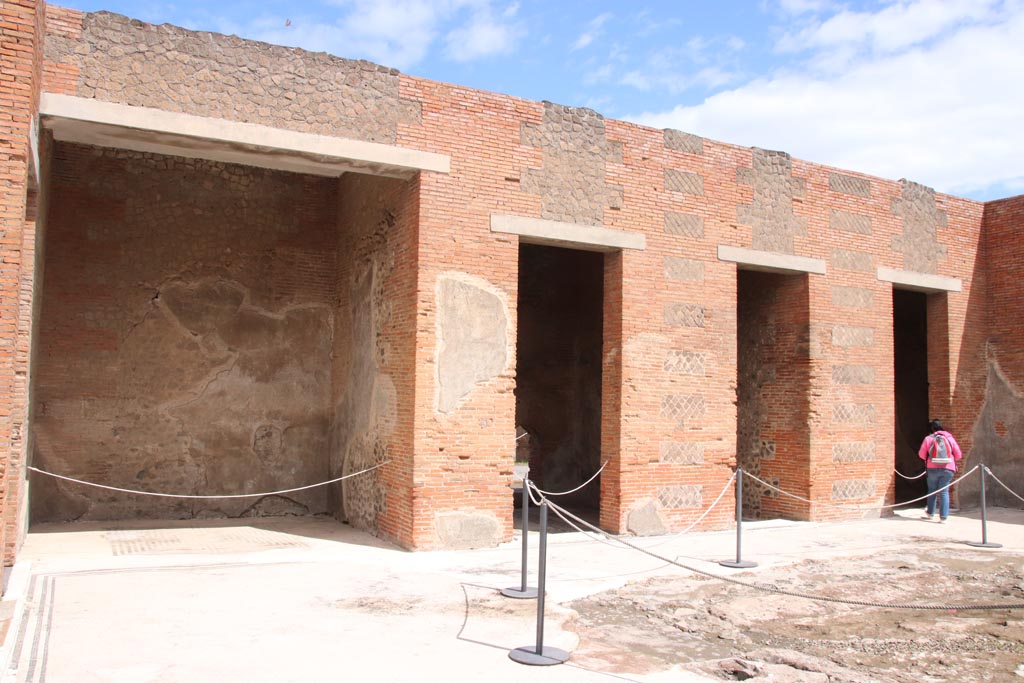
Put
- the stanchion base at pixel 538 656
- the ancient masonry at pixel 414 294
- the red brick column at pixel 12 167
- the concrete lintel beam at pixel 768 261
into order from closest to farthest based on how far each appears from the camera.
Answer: the stanchion base at pixel 538 656, the red brick column at pixel 12 167, the ancient masonry at pixel 414 294, the concrete lintel beam at pixel 768 261

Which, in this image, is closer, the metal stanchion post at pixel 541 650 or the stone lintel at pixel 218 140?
the metal stanchion post at pixel 541 650

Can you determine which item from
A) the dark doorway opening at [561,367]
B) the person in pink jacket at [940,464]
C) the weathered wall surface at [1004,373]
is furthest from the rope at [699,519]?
the weathered wall surface at [1004,373]

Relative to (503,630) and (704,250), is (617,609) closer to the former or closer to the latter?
(503,630)

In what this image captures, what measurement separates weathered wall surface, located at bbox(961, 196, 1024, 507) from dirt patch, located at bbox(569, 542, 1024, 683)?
17.3 feet

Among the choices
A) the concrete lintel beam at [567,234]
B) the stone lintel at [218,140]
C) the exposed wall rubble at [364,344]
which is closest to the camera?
the stone lintel at [218,140]

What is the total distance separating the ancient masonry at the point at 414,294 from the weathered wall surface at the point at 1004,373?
0.15 ft

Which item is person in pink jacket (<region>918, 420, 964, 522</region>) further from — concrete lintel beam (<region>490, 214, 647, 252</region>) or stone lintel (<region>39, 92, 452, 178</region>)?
stone lintel (<region>39, 92, 452, 178</region>)

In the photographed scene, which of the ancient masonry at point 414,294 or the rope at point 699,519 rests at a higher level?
the ancient masonry at point 414,294

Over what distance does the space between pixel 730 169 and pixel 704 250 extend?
115 cm

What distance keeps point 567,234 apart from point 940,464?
609 cm

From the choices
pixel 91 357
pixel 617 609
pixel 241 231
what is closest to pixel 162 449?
pixel 91 357

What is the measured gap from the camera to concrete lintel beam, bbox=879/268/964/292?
11703 mm

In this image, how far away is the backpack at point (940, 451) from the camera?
438 inches

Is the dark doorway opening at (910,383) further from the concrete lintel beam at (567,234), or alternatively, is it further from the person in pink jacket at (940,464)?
the concrete lintel beam at (567,234)
